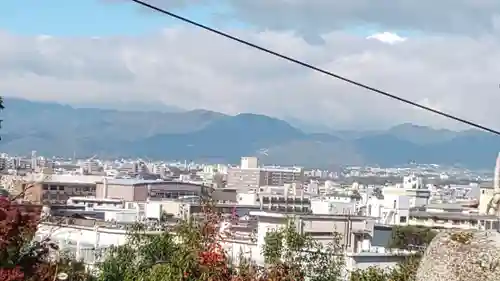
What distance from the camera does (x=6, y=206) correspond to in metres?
7.84

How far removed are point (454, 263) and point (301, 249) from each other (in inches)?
331

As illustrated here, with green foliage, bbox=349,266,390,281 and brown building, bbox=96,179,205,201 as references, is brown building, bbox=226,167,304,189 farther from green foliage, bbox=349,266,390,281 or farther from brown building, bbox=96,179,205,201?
green foliage, bbox=349,266,390,281

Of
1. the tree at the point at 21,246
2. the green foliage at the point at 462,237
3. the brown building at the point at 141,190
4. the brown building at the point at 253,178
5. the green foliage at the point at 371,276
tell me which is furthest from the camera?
the brown building at the point at 253,178

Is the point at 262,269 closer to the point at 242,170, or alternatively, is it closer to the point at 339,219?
the point at 339,219

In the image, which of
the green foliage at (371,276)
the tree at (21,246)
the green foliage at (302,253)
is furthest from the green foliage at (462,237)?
the green foliage at (371,276)

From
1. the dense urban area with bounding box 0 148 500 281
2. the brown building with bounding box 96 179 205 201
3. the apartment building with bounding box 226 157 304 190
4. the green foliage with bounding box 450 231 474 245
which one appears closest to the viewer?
the green foliage with bounding box 450 231 474 245

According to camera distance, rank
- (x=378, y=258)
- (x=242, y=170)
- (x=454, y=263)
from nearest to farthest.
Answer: (x=454, y=263)
(x=378, y=258)
(x=242, y=170)

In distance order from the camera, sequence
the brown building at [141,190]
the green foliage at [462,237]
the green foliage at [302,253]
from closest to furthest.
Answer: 1. the green foliage at [462,237]
2. the green foliage at [302,253]
3. the brown building at [141,190]

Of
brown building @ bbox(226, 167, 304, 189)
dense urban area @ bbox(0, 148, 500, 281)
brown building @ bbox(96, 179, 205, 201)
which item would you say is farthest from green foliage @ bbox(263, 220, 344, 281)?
brown building @ bbox(226, 167, 304, 189)

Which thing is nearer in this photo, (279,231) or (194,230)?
(194,230)

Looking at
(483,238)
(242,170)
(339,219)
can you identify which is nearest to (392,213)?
(339,219)

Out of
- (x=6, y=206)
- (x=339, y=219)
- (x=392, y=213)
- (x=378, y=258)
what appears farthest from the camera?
(x=392, y=213)

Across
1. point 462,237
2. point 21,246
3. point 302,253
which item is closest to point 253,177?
point 302,253

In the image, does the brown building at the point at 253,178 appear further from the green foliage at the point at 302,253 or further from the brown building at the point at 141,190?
the green foliage at the point at 302,253
